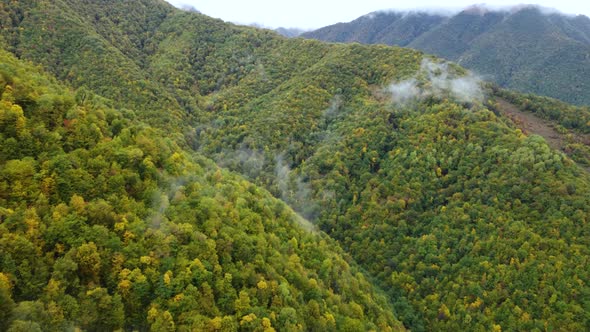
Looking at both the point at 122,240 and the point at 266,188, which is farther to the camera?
the point at 266,188

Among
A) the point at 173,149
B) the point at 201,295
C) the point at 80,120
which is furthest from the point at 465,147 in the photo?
the point at 80,120

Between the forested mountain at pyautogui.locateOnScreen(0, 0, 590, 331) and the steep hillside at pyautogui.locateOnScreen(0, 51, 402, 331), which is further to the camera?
the forested mountain at pyautogui.locateOnScreen(0, 0, 590, 331)

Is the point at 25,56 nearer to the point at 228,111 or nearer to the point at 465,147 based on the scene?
the point at 228,111

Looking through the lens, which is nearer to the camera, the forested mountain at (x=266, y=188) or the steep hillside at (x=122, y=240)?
the steep hillside at (x=122, y=240)

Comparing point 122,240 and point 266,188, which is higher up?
point 122,240
